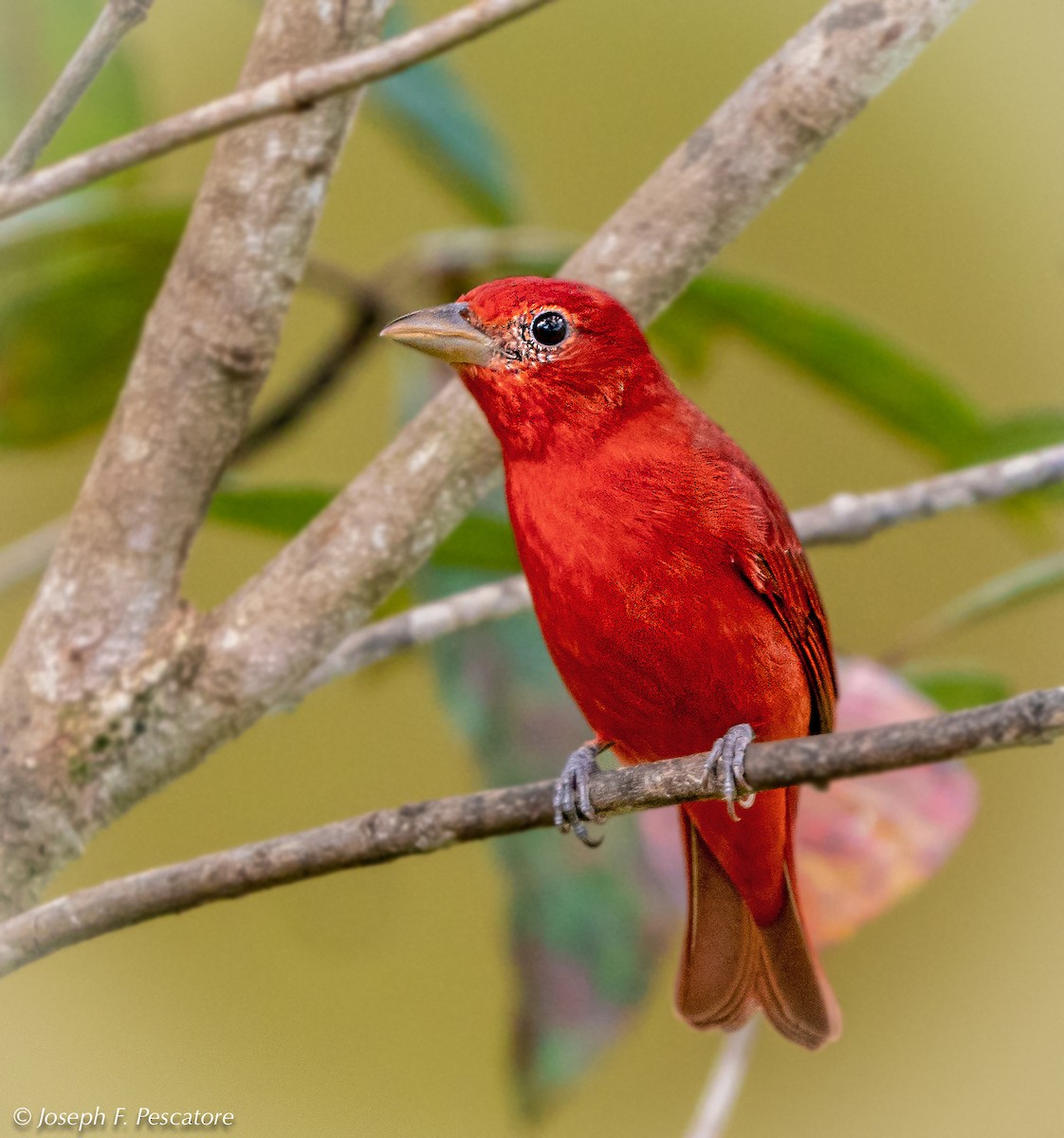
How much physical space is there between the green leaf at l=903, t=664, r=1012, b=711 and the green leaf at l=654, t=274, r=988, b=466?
1.15 feet

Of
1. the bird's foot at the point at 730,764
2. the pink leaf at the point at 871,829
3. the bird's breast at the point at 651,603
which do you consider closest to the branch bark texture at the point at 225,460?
the bird's breast at the point at 651,603

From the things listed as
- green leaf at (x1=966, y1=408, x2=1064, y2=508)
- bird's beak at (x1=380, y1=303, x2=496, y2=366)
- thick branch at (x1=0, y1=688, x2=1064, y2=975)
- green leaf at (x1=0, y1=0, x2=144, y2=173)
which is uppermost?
green leaf at (x1=0, y1=0, x2=144, y2=173)

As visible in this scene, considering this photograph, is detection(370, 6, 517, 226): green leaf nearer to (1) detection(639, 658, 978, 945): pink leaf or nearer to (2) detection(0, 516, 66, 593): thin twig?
(2) detection(0, 516, 66, 593): thin twig

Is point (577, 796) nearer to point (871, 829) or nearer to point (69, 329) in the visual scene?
point (871, 829)

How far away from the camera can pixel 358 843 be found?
113cm

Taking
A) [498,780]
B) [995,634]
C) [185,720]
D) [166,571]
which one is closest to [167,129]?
[166,571]

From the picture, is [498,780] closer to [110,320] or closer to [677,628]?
[677,628]

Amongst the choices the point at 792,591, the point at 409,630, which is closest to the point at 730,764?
the point at 792,591

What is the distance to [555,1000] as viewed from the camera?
192 centimetres

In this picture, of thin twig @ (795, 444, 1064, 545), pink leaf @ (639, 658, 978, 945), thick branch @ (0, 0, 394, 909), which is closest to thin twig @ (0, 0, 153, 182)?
thick branch @ (0, 0, 394, 909)

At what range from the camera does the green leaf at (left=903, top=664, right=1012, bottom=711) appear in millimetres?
2082

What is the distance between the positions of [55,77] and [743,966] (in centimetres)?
178

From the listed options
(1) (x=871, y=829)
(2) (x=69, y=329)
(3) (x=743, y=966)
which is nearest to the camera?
(3) (x=743, y=966)

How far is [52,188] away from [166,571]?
0.44 meters
